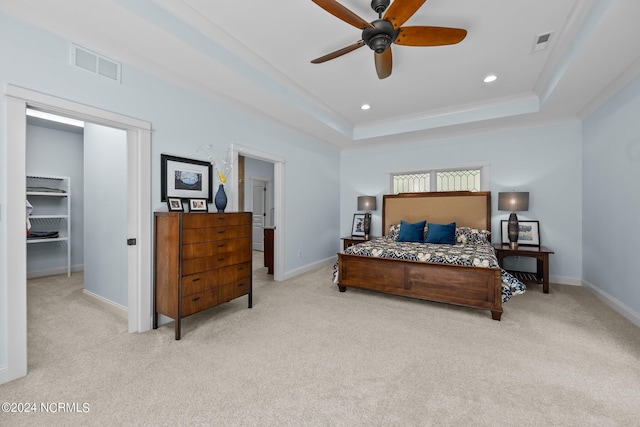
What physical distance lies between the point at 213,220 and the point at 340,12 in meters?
2.09

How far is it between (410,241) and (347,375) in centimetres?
290

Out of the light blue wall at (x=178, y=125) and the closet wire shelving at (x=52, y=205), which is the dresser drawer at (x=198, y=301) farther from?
the closet wire shelving at (x=52, y=205)

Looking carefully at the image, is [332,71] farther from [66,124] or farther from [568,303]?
[66,124]

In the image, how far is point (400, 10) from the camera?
1.90 metres

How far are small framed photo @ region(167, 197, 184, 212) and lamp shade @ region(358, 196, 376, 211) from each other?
3595mm

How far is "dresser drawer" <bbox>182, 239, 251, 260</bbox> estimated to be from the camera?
2545 millimetres

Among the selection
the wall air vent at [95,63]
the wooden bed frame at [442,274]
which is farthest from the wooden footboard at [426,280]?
the wall air vent at [95,63]

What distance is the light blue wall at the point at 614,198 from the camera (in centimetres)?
284

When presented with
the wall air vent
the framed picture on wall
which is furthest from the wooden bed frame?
the wall air vent

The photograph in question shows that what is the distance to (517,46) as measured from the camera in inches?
108

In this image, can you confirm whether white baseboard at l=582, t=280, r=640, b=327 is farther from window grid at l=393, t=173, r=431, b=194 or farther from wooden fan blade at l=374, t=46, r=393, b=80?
wooden fan blade at l=374, t=46, r=393, b=80

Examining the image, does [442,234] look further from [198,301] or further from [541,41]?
[198,301]

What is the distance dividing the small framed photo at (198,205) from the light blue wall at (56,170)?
3.68 metres

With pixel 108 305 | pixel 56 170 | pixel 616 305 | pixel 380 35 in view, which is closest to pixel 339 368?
→ pixel 380 35
